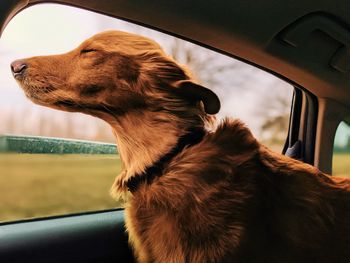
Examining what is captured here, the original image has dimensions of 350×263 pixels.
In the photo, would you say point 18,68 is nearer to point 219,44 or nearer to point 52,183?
point 52,183

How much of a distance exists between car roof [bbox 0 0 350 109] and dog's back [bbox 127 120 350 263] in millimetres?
407

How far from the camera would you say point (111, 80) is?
1.48 m

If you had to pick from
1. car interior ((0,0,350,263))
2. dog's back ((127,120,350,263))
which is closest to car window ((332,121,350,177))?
car interior ((0,0,350,263))

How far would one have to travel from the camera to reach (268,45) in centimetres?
194

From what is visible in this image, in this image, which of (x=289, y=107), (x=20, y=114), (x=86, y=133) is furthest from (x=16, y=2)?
(x=289, y=107)

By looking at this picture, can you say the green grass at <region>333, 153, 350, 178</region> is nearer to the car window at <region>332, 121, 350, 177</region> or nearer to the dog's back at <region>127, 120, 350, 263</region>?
the car window at <region>332, 121, 350, 177</region>

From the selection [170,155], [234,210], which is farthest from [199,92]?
[234,210]

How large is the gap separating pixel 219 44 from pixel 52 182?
0.80 metres

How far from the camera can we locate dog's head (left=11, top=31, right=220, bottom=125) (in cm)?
144

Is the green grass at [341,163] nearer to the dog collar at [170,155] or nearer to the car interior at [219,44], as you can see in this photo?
the car interior at [219,44]

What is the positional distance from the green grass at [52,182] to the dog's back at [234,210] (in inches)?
11.5

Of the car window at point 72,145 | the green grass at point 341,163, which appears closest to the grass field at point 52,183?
the car window at point 72,145

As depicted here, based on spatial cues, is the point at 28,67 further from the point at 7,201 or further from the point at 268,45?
the point at 268,45

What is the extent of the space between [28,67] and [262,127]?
3.21 ft
